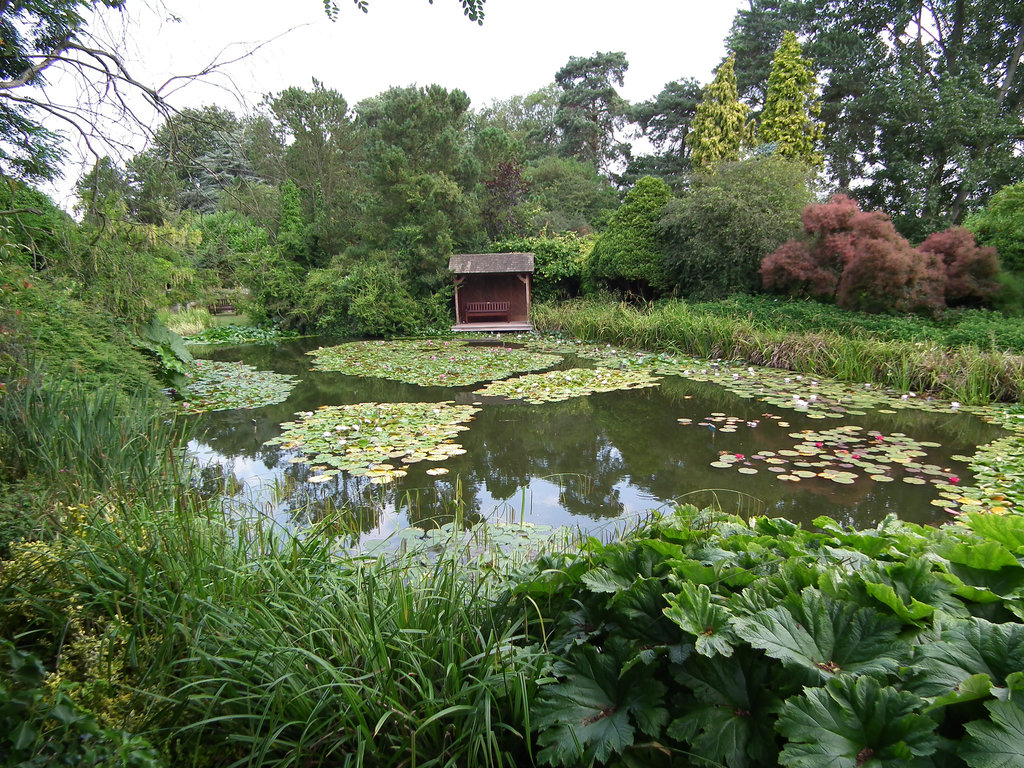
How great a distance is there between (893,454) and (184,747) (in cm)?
545

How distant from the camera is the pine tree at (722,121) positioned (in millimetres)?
18984

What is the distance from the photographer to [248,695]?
140 cm

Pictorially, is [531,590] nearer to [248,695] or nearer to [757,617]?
[757,617]

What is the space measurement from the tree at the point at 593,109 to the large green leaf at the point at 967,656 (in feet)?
96.9

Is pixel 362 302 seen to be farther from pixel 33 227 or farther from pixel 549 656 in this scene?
pixel 549 656

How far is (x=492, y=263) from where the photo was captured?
614 inches

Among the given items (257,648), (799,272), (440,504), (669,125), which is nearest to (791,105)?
(669,125)

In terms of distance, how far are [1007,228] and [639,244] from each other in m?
7.04

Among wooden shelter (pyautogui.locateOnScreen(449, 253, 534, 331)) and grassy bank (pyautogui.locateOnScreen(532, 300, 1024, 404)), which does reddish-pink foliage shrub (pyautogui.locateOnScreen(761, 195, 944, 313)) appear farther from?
wooden shelter (pyautogui.locateOnScreen(449, 253, 534, 331))

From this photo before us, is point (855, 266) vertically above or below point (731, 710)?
above

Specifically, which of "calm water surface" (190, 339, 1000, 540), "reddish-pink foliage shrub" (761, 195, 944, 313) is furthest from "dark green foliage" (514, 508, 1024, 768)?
"reddish-pink foliage shrub" (761, 195, 944, 313)

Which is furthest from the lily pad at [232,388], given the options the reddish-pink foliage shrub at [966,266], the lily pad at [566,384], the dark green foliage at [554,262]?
the reddish-pink foliage shrub at [966,266]

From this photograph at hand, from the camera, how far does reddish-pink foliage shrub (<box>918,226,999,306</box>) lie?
8.88m

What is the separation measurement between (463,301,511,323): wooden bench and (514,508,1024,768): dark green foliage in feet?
50.4
